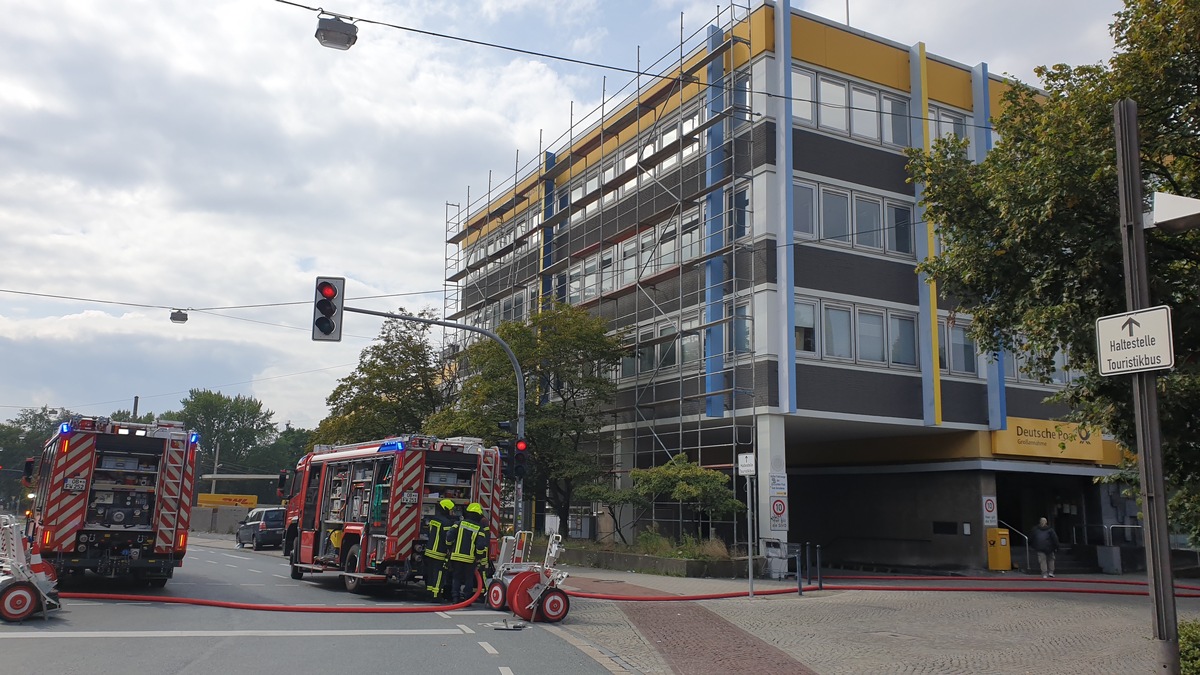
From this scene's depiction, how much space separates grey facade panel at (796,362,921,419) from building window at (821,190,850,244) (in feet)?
11.6

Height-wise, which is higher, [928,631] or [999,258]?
[999,258]

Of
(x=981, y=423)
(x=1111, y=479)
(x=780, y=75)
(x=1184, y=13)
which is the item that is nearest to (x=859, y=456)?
(x=981, y=423)

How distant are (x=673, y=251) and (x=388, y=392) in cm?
1240

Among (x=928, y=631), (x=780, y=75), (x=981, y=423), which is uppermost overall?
(x=780, y=75)

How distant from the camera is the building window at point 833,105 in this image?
87.4 ft

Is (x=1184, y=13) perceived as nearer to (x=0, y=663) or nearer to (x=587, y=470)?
(x=0, y=663)

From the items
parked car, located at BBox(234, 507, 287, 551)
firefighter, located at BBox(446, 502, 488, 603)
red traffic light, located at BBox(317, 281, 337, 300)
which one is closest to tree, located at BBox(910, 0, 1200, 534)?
firefighter, located at BBox(446, 502, 488, 603)

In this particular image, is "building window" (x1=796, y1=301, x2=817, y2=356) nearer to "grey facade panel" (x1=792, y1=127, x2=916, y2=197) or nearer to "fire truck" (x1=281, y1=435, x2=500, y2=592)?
"grey facade panel" (x1=792, y1=127, x2=916, y2=197)

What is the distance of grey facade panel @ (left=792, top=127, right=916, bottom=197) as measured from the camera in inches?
1026

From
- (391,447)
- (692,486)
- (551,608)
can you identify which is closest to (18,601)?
(391,447)

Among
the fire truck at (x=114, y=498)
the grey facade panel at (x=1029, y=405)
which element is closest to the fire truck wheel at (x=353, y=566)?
the fire truck at (x=114, y=498)

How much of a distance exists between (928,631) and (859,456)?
17196mm

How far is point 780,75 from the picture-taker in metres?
25.7

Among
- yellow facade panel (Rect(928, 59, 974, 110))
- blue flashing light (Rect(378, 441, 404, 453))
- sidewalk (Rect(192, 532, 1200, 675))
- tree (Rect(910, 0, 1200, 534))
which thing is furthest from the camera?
yellow facade panel (Rect(928, 59, 974, 110))
